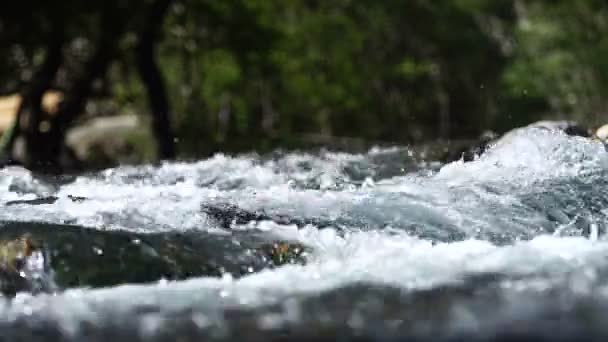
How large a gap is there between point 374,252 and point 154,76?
1211cm

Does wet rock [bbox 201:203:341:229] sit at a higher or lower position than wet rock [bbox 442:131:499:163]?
lower

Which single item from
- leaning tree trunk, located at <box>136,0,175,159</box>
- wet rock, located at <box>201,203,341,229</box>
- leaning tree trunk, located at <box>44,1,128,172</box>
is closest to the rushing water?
wet rock, located at <box>201,203,341,229</box>

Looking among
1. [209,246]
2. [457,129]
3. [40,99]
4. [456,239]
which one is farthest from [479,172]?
[457,129]

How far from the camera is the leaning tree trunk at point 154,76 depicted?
16.2m

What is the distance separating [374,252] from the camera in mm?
4984

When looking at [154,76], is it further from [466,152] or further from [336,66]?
[336,66]

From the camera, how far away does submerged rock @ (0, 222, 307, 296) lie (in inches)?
181

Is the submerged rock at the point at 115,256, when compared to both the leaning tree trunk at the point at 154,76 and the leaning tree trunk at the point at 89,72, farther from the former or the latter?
the leaning tree trunk at the point at 89,72

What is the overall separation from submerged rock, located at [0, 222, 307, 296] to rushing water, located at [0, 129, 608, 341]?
82 millimetres

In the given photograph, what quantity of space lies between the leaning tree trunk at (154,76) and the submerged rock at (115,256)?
11.2m

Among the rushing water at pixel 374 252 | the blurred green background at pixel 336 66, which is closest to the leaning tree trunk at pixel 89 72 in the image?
the blurred green background at pixel 336 66

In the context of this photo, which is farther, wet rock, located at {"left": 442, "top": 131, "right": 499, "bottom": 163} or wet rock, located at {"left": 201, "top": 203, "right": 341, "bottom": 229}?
wet rock, located at {"left": 442, "top": 131, "right": 499, "bottom": 163}

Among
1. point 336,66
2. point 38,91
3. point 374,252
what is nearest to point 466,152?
point 374,252

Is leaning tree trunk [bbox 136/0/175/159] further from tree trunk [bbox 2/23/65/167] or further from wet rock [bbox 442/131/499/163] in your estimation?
wet rock [bbox 442/131/499/163]
